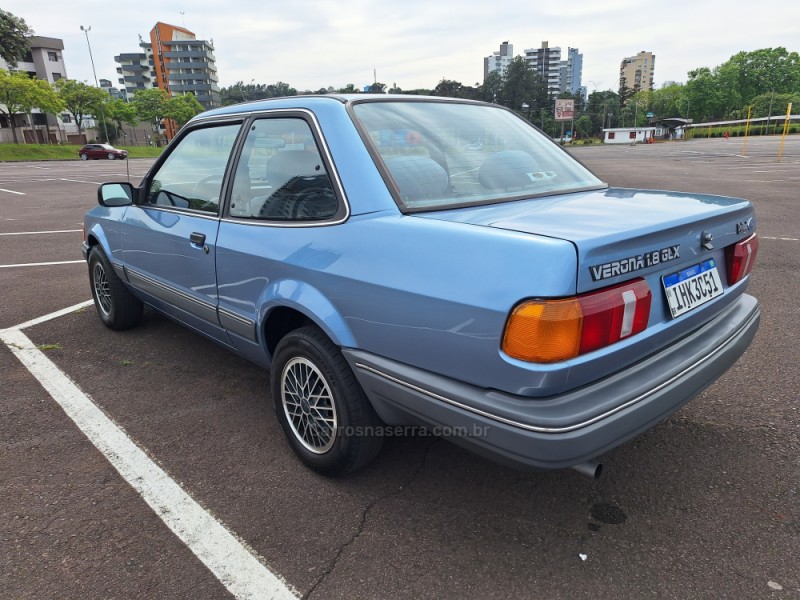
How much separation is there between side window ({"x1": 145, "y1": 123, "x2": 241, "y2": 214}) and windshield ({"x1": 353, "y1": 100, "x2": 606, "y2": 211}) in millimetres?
935

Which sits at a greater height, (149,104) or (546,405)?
(149,104)

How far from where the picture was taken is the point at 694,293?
209cm

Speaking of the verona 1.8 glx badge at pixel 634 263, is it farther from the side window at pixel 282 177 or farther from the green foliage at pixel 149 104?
the green foliage at pixel 149 104

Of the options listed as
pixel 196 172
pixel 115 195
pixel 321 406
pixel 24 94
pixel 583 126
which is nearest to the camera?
pixel 321 406

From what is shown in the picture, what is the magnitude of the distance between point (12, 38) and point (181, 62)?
172 ft

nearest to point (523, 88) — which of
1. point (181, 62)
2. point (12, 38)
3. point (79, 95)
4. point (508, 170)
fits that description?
point (181, 62)

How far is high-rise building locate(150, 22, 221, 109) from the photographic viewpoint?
104000mm

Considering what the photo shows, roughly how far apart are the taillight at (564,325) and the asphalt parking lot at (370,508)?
0.85 meters

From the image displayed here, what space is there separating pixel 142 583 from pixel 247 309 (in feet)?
4.01

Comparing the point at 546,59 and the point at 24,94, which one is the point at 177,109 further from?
the point at 546,59

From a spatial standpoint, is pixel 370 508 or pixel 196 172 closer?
pixel 370 508

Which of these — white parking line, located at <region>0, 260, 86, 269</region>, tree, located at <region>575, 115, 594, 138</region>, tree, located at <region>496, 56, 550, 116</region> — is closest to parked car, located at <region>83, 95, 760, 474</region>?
white parking line, located at <region>0, 260, 86, 269</region>

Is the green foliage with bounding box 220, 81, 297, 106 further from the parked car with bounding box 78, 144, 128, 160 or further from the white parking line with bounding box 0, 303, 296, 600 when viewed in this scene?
the parked car with bounding box 78, 144, 128, 160

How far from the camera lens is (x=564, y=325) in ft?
5.32
